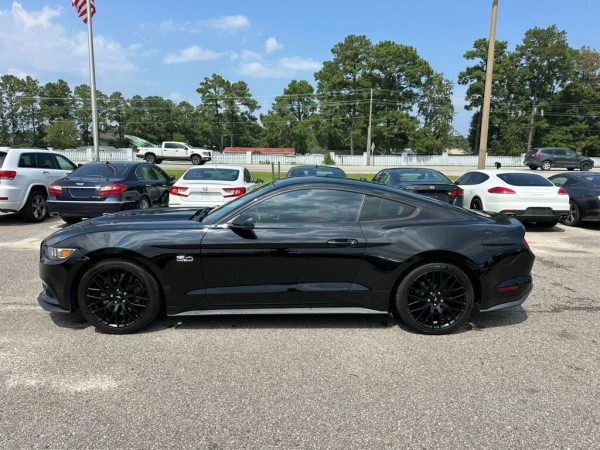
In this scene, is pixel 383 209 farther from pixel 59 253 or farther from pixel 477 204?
pixel 477 204

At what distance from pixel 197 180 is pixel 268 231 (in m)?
6.03

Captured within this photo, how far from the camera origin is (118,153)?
56.5m

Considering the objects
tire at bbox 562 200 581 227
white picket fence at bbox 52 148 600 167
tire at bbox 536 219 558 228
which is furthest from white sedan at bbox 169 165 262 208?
white picket fence at bbox 52 148 600 167

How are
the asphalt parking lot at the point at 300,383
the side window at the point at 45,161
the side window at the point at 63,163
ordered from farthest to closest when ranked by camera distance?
the side window at the point at 63,163, the side window at the point at 45,161, the asphalt parking lot at the point at 300,383

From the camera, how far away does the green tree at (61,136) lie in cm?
6994

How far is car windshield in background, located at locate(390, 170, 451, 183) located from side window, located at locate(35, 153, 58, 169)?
8.37 meters

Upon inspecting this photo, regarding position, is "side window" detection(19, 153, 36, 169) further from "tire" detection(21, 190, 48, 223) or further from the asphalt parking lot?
the asphalt parking lot

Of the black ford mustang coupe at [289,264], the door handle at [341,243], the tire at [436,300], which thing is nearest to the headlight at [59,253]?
the black ford mustang coupe at [289,264]

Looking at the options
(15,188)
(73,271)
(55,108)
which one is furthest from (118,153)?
(73,271)

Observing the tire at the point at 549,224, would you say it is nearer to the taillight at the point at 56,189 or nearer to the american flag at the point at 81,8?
the taillight at the point at 56,189

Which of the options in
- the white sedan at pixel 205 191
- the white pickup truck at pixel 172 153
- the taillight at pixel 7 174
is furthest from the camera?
the white pickup truck at pixel 172 153

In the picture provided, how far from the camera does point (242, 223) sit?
4008mm

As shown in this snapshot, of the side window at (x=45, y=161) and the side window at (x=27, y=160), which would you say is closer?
the side window at (x=27, y=160)

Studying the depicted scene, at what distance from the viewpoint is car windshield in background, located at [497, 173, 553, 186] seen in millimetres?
9992
